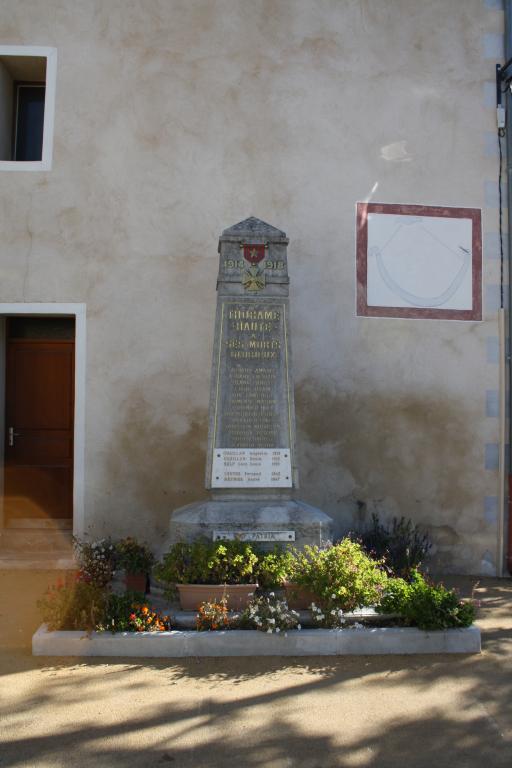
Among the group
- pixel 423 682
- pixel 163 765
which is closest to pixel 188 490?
pixel 423 682

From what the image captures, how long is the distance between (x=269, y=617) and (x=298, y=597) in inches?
15.4

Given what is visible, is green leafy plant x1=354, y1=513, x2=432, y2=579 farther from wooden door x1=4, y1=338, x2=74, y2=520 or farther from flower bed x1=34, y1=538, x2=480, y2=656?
wooden door x1=4, y1=338, x2=74, y2=520

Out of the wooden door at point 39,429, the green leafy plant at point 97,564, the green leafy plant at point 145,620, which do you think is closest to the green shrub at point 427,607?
the green leafy plant at point 145,620

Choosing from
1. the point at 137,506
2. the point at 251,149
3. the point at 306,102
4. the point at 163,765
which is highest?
the point at 306,102

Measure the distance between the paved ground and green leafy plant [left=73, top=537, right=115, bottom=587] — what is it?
0.68 m

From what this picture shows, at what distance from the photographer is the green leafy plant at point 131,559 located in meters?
5.39

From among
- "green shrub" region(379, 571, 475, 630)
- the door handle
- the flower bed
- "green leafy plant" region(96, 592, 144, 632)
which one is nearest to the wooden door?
the door handle

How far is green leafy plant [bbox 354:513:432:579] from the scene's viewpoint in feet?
21.0

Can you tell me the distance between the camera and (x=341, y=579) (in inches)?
186

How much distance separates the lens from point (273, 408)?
5699mm

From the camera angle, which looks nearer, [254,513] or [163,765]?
[163,765]

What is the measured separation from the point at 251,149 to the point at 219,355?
101 inches

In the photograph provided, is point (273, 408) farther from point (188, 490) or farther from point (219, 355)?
point (188, 490)

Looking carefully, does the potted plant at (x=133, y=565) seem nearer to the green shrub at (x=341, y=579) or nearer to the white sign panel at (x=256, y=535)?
the white sign panel at (x=256, y=535)
